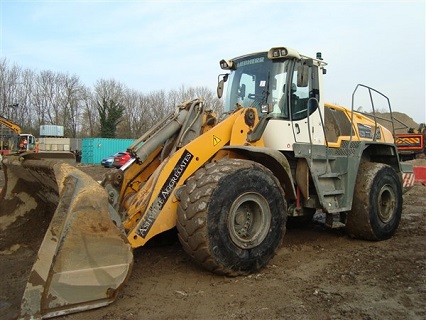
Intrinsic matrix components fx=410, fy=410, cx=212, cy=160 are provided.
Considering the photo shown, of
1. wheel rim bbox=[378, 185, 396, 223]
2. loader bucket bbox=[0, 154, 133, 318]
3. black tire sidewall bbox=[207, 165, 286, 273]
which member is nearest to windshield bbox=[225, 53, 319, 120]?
black tire sidewall bbox=[207, 165, 286, 273]

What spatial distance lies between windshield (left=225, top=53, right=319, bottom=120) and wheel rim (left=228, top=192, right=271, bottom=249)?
1.56 m

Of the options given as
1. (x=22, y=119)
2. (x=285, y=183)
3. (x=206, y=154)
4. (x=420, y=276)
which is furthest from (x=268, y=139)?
(x=22, y=119)

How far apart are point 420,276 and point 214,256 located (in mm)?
2606

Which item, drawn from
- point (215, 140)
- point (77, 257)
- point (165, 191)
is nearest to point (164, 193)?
point (165, 191)

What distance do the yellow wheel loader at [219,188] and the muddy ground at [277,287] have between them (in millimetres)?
285

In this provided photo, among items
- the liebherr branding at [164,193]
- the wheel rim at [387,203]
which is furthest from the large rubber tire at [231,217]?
the wheel rim at [387,203]

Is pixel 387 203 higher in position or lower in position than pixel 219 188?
lower

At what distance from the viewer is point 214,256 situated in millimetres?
4383

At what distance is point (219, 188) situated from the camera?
4465 mm

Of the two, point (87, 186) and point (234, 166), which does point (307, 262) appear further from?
point (87, 186)

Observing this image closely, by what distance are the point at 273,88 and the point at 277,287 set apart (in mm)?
2882

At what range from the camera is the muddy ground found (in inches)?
150

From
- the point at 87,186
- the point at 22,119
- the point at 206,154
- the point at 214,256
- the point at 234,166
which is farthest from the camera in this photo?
the point at 22,119

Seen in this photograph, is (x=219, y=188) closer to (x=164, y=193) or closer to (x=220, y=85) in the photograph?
(x=164, y=193)
